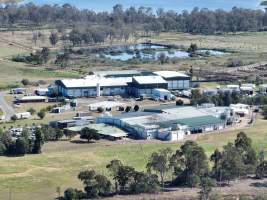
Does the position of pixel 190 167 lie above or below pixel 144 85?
below

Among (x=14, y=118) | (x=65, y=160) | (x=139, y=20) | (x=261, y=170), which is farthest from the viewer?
(x=139, y=20)

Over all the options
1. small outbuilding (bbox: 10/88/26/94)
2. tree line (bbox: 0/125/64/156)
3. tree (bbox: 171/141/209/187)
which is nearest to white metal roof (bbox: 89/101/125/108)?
small outbuilding (bbox: 10/88/26/94)

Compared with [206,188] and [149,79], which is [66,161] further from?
[149,79]

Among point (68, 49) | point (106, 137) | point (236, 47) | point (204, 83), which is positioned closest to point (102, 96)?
point (204, 83)

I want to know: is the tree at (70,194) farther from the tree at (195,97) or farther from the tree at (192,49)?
the tree at (192,49)

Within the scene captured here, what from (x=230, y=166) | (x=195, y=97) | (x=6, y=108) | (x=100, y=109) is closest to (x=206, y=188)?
(x=230, y=166)

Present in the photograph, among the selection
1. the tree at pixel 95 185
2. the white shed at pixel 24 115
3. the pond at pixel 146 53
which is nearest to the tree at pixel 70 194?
the tree at pixel 95 185
